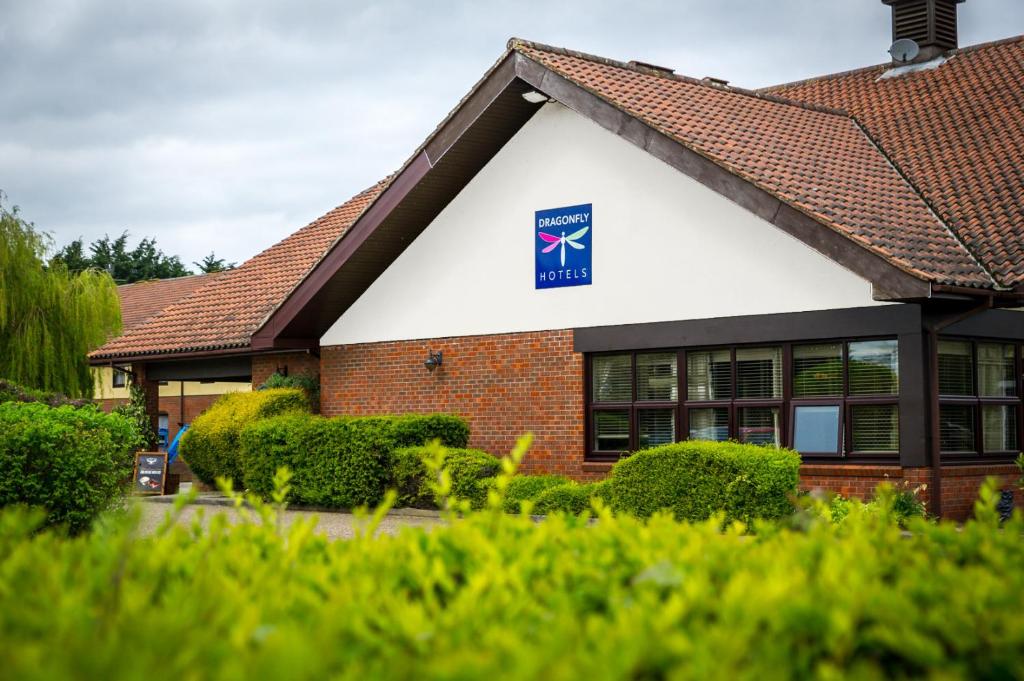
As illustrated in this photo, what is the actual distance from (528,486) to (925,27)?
42.0 feet

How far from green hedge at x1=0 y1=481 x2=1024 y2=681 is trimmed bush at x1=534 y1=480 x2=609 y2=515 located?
1094cm

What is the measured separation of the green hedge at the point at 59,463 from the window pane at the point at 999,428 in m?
10.9

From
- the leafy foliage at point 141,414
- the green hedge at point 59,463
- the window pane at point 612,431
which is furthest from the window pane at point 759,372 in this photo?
the leafy foliage at point 141,414

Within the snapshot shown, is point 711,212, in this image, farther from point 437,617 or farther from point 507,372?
point 437,617

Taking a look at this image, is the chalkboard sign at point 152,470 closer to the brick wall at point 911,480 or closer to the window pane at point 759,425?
the window pane at point 759,425

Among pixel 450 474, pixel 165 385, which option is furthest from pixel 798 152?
pixel 165 385

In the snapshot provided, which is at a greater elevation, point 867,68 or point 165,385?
point 867,68

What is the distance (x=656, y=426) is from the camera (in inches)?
710

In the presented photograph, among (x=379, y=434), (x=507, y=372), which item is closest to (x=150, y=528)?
(x=379, y=434)

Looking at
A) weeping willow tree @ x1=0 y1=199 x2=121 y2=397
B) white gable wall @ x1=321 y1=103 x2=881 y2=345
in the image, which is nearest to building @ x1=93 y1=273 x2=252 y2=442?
weeping willow tree @ x1=0 y1=199 x2=121 y2=397

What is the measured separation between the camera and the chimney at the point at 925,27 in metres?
23.8

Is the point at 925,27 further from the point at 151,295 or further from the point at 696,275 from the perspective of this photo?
the point at 151,295

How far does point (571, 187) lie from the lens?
62.2 ft

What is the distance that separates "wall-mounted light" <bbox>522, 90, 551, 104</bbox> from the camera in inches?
747
